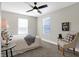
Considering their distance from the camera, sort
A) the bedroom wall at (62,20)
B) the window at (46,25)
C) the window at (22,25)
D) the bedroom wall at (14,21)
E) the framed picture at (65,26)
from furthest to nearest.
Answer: the window at (22,25) → the window at (46,25) → the bedroom wall at (14,21) → the framed picture at (65,26) → the bedroom wall at (62,20)

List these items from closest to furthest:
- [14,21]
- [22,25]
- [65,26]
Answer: [65,26], [14,21], [22,25]

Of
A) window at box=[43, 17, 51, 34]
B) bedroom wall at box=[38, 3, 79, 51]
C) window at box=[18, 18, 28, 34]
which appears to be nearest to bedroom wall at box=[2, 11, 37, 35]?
window at box=[18, 18, 28, 34]

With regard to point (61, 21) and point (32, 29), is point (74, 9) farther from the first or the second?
point (32, 29)

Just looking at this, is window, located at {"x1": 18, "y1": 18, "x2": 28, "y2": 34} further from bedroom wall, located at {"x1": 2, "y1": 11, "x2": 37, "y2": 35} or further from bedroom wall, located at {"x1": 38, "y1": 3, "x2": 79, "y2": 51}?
bedroom wall, located at {"x1": 38, "y1": 3, "x2": 79, "y2": 51}

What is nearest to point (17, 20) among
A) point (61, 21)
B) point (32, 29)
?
point (32, 29)

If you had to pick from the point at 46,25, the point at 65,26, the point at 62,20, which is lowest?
the point at 65,26

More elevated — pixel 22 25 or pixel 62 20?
pixel 62 20

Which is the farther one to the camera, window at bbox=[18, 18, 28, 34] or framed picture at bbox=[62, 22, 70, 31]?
window at bbox=[18, 18, 28, 34]

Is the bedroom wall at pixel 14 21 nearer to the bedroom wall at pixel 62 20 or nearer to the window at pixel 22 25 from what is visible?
the window at pixel 22 25

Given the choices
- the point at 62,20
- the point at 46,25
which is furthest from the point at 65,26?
the point at 46,25

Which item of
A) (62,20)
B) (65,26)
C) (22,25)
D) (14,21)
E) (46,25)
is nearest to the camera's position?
(65,26)

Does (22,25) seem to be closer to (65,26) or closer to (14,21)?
(14,21)

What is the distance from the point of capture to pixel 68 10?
524 cm

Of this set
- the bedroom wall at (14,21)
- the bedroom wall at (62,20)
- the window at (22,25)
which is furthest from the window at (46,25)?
the window at (22,25)
